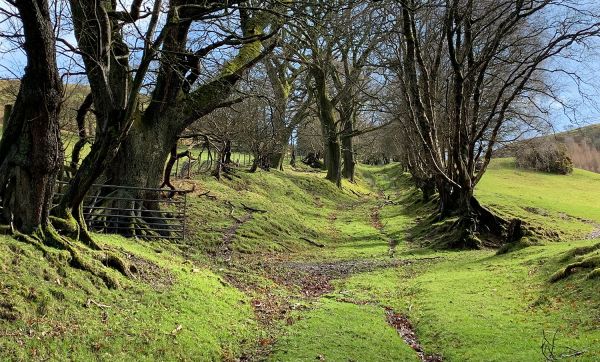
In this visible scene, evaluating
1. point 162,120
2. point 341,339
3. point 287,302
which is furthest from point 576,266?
point 162,120

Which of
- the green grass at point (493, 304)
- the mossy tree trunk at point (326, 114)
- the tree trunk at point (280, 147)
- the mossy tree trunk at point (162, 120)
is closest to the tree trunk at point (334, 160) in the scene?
the mossy tree trunk at point (326, 114)

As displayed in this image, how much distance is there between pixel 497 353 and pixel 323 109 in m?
33.8

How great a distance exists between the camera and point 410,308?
38.0ft

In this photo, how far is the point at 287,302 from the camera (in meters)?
11.8

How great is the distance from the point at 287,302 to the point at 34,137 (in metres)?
6.67

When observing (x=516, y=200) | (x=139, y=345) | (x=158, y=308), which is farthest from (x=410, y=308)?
(x=516, y=200)

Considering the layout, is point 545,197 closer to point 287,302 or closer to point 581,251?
point 581,251

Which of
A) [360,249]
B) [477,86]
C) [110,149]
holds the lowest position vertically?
[360,249]

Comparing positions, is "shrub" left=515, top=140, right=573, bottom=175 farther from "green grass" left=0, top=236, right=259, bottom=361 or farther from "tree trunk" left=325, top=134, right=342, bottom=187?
"green grass" left=0, top=236, right=259, bottom=361

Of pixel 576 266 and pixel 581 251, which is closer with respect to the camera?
pixel 576 266

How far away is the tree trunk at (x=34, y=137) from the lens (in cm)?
705

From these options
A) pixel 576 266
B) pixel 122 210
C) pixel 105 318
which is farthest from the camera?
pixel 122 210

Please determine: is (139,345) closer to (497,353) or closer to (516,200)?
(497,353)

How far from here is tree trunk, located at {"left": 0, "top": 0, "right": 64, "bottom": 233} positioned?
7047 millimetres
